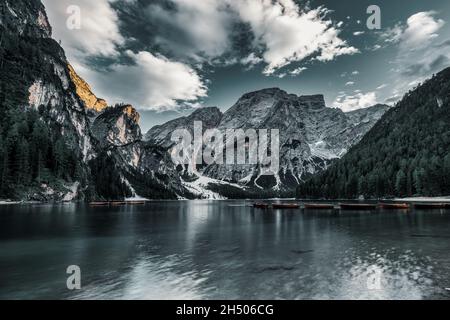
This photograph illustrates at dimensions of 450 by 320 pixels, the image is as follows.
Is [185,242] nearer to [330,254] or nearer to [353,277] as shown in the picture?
[330,254]

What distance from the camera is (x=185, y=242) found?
45.3 metres

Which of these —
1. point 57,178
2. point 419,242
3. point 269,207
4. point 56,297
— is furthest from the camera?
point 57,178

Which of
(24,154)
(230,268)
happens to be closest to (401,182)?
(230,268)
